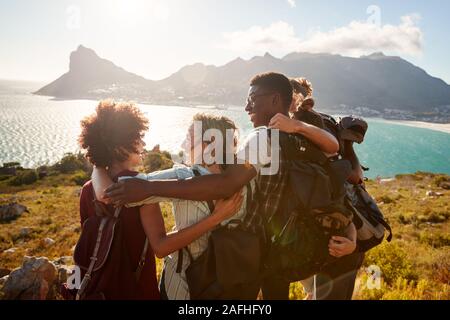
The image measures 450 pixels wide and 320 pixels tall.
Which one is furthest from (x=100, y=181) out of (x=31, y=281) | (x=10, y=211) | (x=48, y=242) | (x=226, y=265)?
(x=10, y=211)

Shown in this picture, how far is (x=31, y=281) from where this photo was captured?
212 inches

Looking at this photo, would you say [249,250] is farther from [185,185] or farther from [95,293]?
[95,293]

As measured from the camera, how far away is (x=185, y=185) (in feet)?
5.76

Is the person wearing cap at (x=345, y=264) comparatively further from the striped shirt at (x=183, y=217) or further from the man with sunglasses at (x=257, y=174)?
the striped shirt at (x=183, y=217)

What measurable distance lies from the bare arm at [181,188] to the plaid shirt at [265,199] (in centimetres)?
20

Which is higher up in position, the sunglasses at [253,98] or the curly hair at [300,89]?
the curly hair at [300,89]

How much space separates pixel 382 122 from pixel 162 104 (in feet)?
384

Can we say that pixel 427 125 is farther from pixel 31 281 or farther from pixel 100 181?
pixel 100 181

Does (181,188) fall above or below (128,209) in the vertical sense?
above

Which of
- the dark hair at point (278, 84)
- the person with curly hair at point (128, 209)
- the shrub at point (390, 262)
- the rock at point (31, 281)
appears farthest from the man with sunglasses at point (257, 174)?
the shrub at point (390, 262)

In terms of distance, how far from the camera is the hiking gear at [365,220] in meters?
2.34

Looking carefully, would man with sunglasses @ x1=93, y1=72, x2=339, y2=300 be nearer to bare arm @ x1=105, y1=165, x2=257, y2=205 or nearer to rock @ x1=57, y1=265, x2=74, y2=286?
bare arm @ x1=105, y1=165, x2=257, y2=205

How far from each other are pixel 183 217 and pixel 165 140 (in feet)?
315
